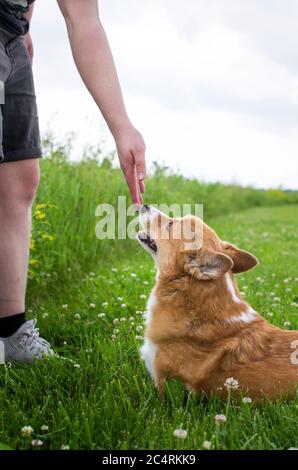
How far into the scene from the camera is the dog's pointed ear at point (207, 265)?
2.80 m

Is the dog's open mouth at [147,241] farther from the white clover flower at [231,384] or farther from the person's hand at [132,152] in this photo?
the white clover flower at [231,384]

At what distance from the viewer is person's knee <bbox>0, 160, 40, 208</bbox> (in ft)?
10.3

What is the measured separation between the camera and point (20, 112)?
300 cm

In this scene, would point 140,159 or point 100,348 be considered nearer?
point 140,159

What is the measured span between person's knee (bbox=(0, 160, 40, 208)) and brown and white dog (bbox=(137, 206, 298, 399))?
2.83 feet

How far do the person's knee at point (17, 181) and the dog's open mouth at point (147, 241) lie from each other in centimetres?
71

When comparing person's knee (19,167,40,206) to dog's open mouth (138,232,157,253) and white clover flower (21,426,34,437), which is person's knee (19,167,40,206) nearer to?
dog's open mouth (138,232,157,253)

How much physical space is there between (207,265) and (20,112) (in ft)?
4.13

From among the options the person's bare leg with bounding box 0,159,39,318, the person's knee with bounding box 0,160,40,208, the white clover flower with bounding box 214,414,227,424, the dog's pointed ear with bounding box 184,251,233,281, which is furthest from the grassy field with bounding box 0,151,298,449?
the person's knee with bounding box 0,160,40,208

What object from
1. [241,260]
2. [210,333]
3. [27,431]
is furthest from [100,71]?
[27,431]

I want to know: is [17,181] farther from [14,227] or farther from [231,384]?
[231,384]

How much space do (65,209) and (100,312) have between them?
2145 mm
